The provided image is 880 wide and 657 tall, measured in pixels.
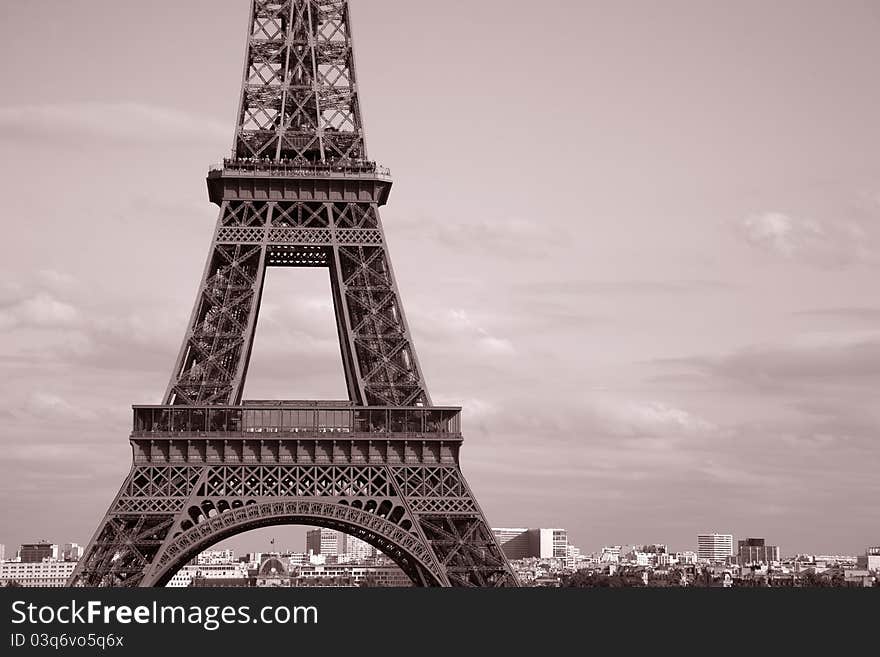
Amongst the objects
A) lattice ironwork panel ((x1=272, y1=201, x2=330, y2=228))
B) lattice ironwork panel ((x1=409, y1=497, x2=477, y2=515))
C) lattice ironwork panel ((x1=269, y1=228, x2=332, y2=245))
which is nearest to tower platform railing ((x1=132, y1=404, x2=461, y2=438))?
lattice ironwork panel ((x1=409, y1=497, x2=477, y2=515))

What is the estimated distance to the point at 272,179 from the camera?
71750 mm

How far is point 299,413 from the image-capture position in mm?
68000

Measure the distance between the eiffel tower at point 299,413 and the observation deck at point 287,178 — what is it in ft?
0.25

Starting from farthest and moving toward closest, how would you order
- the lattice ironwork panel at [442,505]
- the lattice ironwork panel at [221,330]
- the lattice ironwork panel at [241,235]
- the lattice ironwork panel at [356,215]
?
the lattice ironwork panel at [356,215], the lattice ironwork panel at [241,235], the lattice ironwork panel at [221,330], the lattice ironwork panel at [442,505]

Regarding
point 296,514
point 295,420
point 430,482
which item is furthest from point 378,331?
point 296,514

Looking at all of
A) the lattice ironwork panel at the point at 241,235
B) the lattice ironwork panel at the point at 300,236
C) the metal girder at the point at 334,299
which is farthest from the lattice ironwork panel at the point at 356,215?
the lattice ironwork panel at the point at 241,235

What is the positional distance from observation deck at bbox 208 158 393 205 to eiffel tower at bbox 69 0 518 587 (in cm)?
8

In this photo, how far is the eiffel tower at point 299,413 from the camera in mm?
65562

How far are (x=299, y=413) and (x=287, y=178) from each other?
1173 centimetres

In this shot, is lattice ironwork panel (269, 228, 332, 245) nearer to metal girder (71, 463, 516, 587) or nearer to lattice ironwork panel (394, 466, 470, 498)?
metal girder (71, 463, 516, 587)

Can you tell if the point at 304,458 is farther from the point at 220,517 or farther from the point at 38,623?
the point at 38,623

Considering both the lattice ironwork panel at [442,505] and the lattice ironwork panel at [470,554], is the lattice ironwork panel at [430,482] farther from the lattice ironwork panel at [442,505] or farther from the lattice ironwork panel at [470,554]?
the lattice ironwork panel at [470,554]

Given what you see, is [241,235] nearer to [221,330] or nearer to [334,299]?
[221,330]

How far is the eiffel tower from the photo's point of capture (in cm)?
6556
